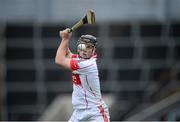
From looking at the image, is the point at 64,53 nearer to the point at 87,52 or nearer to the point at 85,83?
the point at 87,52

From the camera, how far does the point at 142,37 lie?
20.2 metres

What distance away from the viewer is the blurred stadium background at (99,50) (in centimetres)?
1955

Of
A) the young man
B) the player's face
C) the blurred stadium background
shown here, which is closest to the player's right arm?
the young man

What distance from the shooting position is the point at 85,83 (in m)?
9.77

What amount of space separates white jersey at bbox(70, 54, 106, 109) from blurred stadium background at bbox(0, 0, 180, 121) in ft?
30.2

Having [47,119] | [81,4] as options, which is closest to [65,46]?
[47,119]

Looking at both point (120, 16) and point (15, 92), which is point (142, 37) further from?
point (15, 92)

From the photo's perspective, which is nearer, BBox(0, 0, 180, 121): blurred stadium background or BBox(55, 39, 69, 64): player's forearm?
BBox(55, 39, 69, 64): player's forearm

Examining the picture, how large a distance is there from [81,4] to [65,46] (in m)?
9.85

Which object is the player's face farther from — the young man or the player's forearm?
the player's forearm

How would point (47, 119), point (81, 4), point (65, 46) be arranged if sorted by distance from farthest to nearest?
point (81, 4) < point (47, 119) < point (65, 46)

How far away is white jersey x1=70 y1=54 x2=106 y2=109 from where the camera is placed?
9.71 metres

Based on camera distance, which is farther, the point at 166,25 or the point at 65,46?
the point at 166,25

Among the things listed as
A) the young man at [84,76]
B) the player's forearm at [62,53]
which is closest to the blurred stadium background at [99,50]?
the young man at [84,76]
